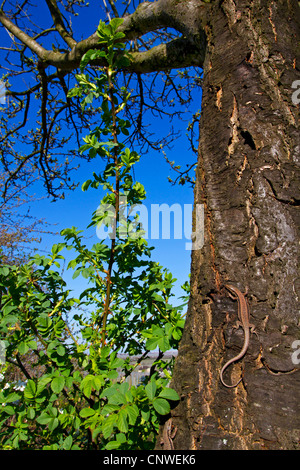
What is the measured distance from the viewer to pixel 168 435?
1204mm

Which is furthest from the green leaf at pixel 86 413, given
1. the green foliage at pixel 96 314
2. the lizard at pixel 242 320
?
the lizard at pixel 242 320

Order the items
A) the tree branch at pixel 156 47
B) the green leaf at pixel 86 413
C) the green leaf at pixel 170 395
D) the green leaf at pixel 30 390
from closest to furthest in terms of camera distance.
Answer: the green leaf at pixel 170 395 → the green leaf at pixel 86 413 → the green leaf at pixel 30 390 → the tree branch at pixel 156 47

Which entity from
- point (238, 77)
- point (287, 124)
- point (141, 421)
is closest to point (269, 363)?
point (141, 421)

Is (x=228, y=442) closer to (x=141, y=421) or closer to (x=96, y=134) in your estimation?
(x=141, y=421)

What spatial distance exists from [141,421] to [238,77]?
162 centimetres

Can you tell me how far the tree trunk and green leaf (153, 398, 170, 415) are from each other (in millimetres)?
76

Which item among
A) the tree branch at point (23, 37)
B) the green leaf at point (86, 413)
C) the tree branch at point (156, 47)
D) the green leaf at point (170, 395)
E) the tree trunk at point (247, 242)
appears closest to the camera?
the tree trunk at point (247, 242)

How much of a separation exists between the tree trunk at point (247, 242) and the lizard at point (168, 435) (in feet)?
0.07

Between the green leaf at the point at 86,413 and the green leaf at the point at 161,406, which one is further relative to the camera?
the green leaf at the point at 86,413

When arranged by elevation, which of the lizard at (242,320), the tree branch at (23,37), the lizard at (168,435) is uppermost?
the tree branch at (23,37)

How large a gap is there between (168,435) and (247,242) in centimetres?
79

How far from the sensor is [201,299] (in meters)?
1.31

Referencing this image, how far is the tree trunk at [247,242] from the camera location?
1073mm

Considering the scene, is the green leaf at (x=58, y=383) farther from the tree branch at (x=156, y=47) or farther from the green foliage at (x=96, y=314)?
the tree branch at (x=156, y=47)
